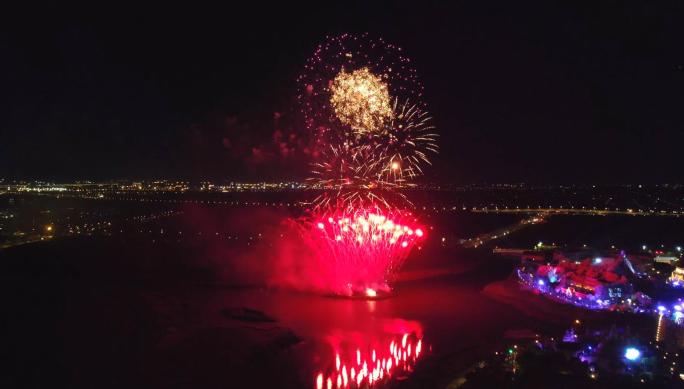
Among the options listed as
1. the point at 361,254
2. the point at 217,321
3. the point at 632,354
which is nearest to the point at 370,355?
the point at 217,321

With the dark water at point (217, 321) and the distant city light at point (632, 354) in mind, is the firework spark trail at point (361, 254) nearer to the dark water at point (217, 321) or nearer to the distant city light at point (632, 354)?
the dark water at point (217, 321)

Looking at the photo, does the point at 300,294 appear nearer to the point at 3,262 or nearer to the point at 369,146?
the point at 369,146

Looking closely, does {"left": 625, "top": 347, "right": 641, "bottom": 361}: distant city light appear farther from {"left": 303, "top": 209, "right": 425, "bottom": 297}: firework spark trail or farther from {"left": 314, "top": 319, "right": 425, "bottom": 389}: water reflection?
{"left": 303, "top": 209, "right": 425, "bottom": 297}: firework spark trail

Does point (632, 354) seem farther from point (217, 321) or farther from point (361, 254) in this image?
point (361, 254)

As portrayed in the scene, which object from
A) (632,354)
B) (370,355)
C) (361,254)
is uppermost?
(361,254)

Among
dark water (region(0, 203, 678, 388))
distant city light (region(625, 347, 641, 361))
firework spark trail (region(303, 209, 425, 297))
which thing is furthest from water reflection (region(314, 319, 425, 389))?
distant city light (region(625, 347, 641, 361))

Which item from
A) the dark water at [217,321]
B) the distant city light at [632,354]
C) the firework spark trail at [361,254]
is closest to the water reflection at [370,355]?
the dark water at [217,321]
